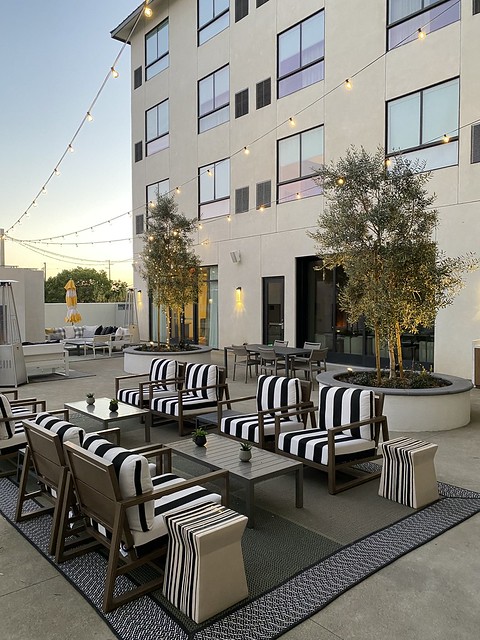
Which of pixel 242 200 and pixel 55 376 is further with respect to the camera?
pixel 242 200

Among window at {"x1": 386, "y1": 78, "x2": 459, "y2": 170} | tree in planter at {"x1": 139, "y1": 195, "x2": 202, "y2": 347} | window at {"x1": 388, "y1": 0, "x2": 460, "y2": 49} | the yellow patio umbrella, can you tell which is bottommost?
the yellow patio umbrella

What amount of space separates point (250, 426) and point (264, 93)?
445 inches

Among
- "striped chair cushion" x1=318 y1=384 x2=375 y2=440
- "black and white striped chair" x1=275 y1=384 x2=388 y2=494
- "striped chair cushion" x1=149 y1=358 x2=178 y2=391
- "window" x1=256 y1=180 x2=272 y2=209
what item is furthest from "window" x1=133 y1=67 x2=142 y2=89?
"black and white striped chair" x1=275 y1=384 x2=388 y2=494

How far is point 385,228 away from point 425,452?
362cm

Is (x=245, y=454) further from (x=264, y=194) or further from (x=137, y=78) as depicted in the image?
(x=137, y=78)

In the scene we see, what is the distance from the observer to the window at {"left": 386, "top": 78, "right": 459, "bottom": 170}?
980 cm

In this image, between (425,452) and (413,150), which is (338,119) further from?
(425,452)

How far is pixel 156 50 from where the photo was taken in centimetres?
1839

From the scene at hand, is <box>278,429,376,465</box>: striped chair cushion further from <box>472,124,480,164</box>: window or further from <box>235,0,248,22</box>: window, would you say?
<box>235,0,248,22</box>: window

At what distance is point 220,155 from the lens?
15414 millimetres

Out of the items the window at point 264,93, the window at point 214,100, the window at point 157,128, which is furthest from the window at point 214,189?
the window at point 157,128

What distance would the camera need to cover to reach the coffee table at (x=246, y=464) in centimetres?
380

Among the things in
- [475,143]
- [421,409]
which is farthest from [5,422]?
[475,143]

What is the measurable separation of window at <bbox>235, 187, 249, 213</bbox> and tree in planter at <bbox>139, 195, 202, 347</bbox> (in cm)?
246
